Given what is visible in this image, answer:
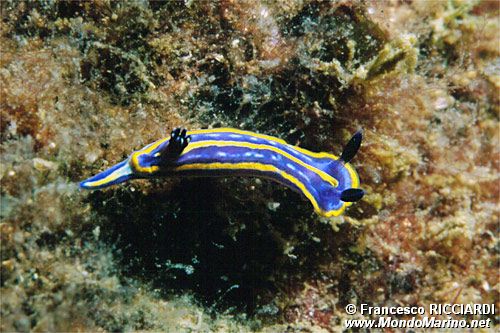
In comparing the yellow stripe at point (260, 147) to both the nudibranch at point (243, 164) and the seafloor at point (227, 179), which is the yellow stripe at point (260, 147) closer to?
the nudibranch at point (243, 164)

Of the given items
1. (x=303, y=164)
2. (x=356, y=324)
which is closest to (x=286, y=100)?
(x=303, y=164)

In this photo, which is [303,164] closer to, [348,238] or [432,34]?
[348,238]

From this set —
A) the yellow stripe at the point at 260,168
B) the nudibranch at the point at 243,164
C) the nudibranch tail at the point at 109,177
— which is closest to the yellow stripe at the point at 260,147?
the nudibranch at the point at 243,164

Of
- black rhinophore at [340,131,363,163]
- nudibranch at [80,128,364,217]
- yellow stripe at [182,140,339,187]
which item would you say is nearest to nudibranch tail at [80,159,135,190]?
nudibranch at [80,128,364,217]

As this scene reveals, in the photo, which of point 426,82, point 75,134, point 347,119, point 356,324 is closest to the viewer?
point 75,134

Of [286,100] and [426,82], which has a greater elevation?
[426,82]

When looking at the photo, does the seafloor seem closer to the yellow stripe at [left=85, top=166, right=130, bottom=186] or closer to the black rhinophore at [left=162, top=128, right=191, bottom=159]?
the yellow stripe at [left=85, top=166, right=130, bottom=186]

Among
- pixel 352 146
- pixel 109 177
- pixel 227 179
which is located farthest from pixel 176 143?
pixel 352 146
